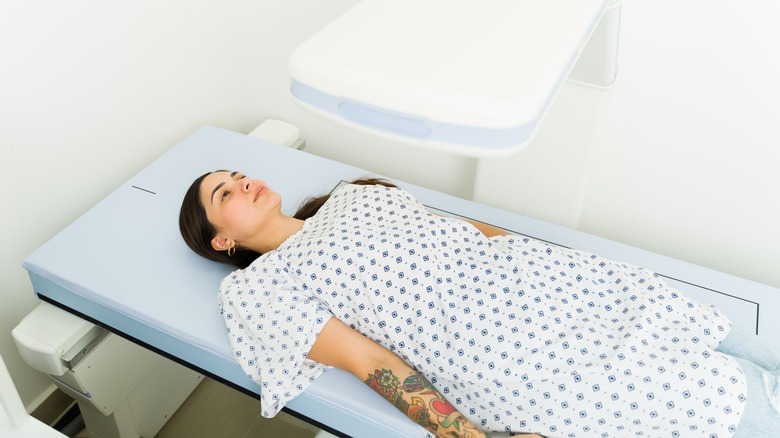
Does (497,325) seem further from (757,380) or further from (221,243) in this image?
(221,243)

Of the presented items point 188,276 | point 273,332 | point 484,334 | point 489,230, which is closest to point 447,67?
point 484,334

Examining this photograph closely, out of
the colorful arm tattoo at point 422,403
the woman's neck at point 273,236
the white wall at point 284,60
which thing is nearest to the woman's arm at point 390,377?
the colorful arm tattoo at point 422,403

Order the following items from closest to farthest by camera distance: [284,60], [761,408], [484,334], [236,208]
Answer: [761,408], [484,334], [236,208], [284,60]

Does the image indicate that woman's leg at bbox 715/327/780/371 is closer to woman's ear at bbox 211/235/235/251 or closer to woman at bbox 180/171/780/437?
woman at bbox 180/171/780/437

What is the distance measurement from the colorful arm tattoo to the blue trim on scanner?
0.63 meters

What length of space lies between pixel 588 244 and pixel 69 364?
136 centimetres

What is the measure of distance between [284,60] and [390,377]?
4.38ft

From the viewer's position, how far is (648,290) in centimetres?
139

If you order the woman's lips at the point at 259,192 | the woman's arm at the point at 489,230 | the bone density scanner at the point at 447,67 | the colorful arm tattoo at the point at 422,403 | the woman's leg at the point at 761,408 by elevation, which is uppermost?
the bone density scanner at the point at 447,67

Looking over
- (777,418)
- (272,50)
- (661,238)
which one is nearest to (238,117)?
(272,50)

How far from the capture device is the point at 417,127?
0.85m

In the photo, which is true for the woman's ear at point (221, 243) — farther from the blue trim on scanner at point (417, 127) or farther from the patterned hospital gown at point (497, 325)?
the blue trim on scanner at point (417, 127)

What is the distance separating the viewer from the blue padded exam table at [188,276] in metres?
1.39

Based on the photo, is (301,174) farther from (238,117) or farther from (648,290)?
(648,290)
